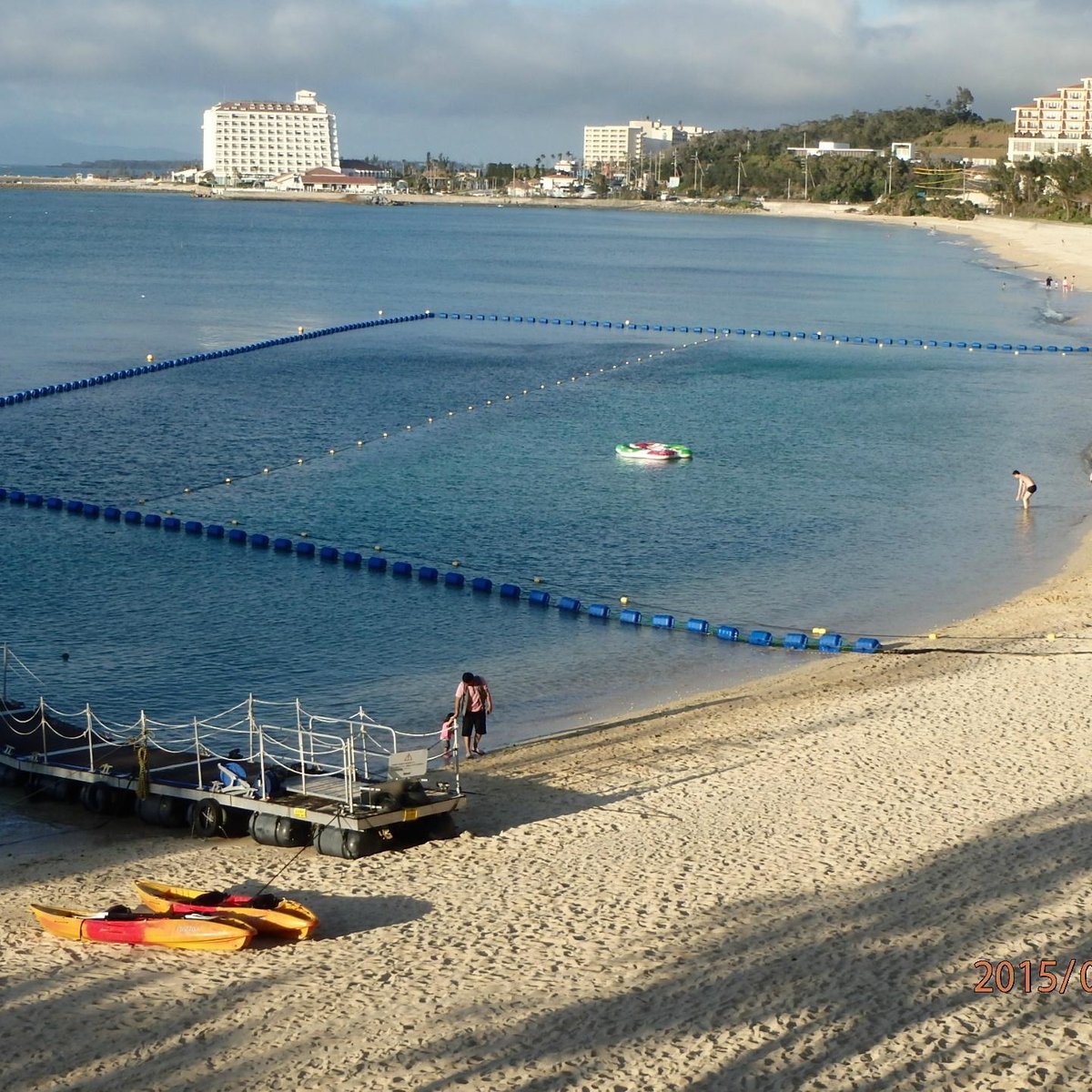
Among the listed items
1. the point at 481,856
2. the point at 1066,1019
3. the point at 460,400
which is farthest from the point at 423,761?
the point at 460,400

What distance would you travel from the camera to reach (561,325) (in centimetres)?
7231

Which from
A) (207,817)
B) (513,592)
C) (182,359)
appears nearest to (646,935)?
(207,817)

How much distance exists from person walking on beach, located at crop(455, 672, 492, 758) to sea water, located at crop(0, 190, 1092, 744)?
100 centimetres

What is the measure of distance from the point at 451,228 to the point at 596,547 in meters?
157

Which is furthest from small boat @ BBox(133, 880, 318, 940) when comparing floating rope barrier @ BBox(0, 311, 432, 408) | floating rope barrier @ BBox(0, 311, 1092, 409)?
floating rope barrier @ BBox(0, 311, 1092, 409)

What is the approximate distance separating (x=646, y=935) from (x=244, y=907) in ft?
11.2

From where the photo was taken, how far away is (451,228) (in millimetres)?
182500

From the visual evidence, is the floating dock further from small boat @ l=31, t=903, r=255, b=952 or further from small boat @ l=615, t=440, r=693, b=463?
small boat @ l=615, t=440, r=693, b=463

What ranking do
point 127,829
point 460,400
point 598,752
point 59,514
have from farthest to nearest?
point 460,400 < point 59,514 < point 598,752 < point 127,829

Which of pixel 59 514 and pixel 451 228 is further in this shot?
pixel 451 228

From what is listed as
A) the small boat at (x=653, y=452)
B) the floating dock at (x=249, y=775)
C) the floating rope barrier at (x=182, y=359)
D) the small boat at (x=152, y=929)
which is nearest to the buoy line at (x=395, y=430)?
the small boat at (x=653, y=452)

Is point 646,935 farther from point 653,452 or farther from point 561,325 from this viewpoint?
point 561,325

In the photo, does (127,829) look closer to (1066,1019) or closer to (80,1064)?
(80,1064)

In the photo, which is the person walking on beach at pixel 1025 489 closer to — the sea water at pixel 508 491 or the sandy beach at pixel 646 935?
the sea water at pixel 508 491
